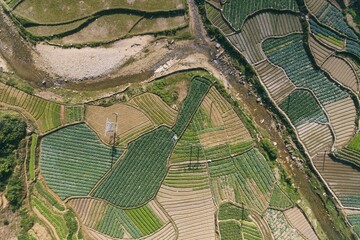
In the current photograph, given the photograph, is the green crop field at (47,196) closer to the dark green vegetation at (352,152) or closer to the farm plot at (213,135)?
the farm plot at (213,135)

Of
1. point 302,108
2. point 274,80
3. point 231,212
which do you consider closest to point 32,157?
point 231,212

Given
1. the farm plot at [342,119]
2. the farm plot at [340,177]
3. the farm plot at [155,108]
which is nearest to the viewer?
the farm plot at [155,108]

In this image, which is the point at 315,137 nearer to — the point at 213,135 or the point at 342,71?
the point at 342,71

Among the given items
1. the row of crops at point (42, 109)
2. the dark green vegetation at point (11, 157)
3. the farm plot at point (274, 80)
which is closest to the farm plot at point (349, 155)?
the farm plot at point (274, 80)

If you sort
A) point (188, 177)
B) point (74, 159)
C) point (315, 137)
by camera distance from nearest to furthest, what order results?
point (74, 159) < point (188, 177) < point (315, 137)

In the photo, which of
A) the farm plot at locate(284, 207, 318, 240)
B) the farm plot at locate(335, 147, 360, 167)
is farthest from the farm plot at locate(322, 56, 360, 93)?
the farm plot at locate(284, 207, 318, 240)

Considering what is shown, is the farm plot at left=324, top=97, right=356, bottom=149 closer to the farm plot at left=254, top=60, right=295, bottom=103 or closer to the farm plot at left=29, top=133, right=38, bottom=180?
the farm plot at left=254, top=60, right=295, bottom=103
